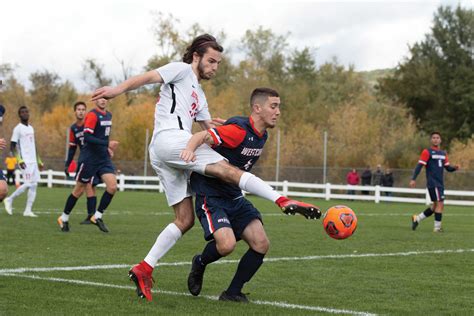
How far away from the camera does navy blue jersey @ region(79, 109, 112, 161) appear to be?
44.1 ft

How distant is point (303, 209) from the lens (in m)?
6.14

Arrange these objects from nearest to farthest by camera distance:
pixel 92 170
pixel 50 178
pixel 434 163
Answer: pixel 92 170
pixel 434 163
pixel 50 178

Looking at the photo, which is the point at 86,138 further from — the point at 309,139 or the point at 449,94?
the point at 449,94

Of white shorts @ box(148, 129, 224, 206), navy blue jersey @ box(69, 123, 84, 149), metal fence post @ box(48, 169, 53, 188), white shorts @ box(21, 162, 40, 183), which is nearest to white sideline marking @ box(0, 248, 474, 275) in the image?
white shorts @ box(148, 129, 224, 206)

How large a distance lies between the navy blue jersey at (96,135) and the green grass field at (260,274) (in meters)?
1.30

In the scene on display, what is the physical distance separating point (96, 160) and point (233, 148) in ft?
23.6

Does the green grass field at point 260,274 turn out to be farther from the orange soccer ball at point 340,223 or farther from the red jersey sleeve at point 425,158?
the red jersey sleeve at point 425,158

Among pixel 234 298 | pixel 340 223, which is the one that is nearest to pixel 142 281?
pixel 234 298

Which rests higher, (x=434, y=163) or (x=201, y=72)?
(x=201, y=72)

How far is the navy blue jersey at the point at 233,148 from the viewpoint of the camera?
687 centimetres

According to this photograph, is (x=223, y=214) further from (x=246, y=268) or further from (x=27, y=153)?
(x=27, y=153)

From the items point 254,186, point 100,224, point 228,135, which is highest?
point 228,135

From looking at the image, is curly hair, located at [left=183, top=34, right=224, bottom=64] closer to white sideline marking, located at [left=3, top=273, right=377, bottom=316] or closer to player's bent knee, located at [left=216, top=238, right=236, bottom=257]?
player's bent knee, located at [left=216, top=238, right=236, bottom=257]

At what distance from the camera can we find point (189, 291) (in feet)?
23.5
